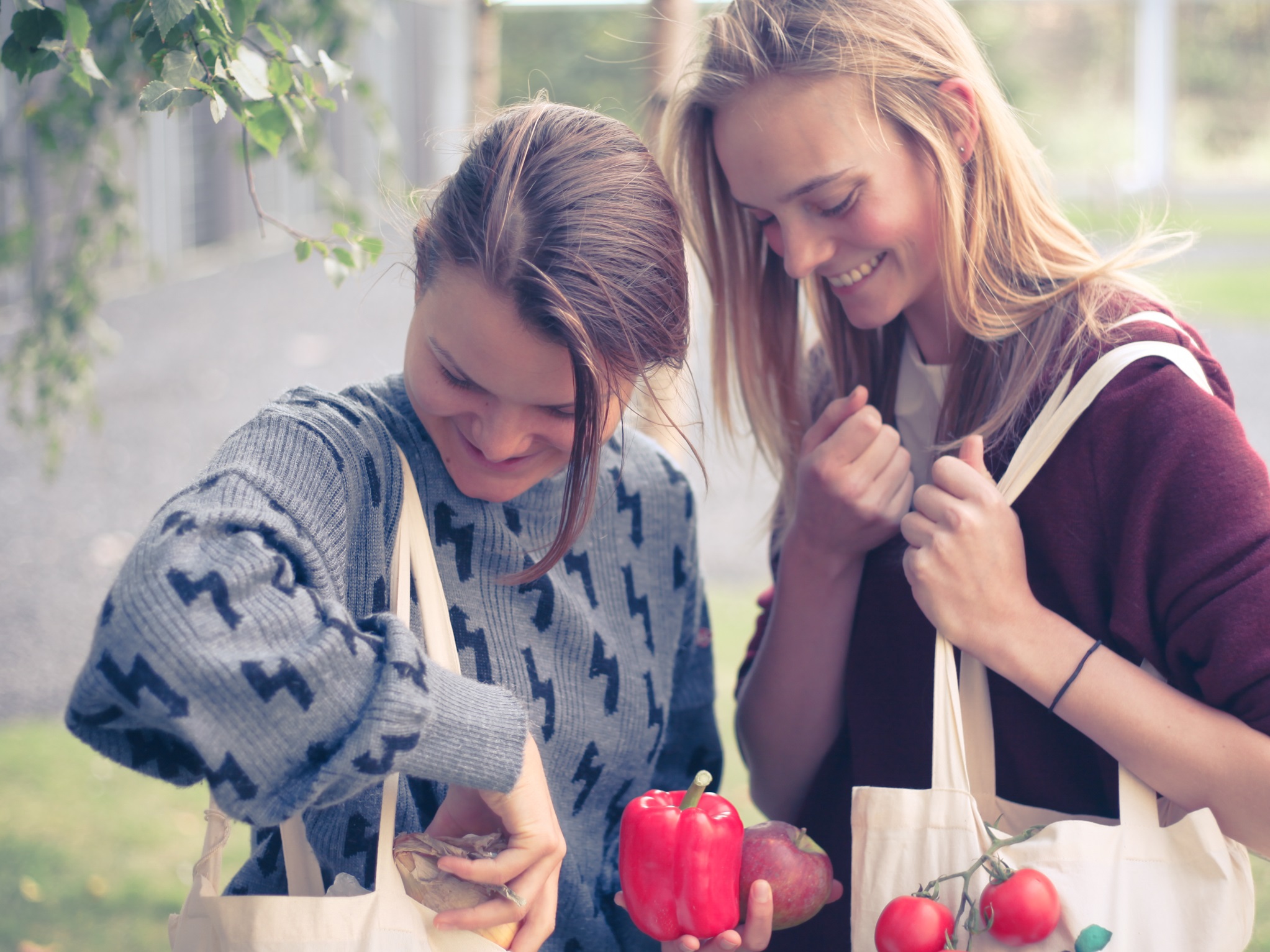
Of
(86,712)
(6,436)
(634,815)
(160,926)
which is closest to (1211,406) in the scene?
(634,815)

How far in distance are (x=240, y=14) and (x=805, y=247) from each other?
0.86m

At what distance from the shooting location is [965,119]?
1.66 meters

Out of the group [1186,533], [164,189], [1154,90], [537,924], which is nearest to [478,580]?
[537,924]

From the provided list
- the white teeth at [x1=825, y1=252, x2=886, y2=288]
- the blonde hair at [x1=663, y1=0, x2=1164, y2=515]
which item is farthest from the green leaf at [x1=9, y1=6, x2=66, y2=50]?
the white teeth at [x1=825, y1=252, x2=886, y2=288]

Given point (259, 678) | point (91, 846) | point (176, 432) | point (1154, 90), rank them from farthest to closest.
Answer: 1. point (1154, 90)
2. point (176, 432)
3. point (91, 846)
4. point (259, 678)

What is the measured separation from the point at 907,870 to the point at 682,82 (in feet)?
3.95

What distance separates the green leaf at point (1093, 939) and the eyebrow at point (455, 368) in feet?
2.81

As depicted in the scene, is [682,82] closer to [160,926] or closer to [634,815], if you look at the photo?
[634,815]

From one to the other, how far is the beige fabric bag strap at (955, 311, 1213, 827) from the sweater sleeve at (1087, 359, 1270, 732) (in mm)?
18

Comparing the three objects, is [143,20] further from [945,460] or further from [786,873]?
[786,873]

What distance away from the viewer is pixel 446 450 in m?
1.57

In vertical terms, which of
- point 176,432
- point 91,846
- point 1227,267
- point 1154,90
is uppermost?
point 1154,90

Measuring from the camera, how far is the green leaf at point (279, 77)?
1.64 metres

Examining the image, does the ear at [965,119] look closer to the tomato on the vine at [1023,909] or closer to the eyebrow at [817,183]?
the eyebrow at [817,183]
